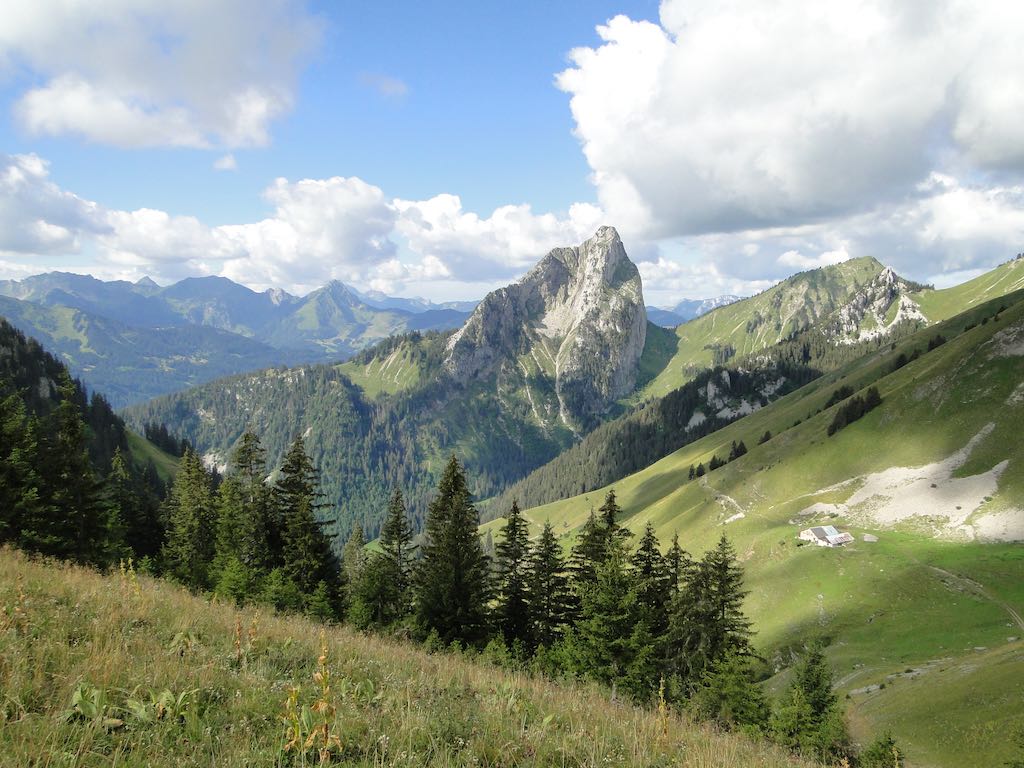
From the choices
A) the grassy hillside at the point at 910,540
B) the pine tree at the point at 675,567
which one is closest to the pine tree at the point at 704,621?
the pine tree at the point at 675,567

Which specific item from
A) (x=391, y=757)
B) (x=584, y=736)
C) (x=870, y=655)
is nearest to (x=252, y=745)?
(x=391, y=757)

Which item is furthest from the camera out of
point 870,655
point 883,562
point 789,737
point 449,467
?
point 883,562

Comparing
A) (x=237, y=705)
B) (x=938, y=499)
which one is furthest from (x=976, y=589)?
(x=237, y=705)

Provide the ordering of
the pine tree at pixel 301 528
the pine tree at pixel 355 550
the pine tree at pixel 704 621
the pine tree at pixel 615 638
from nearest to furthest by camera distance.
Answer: the pine tree at pixel 615 638, the pine tree at pixel 704 621, the pine tree at pixel 301 528, the pine tree at pixel 355 550

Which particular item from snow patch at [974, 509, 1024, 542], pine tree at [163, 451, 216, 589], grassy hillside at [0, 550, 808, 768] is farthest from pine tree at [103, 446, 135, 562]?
snow patch at [974, 509, 1024, 542]

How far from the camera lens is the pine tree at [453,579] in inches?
1220

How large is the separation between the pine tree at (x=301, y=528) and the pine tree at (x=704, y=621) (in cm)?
2389

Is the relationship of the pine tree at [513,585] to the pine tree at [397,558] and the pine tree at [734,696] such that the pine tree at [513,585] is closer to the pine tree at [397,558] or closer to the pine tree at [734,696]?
the pine tree at [397,558]

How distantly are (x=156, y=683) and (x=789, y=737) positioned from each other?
3040 centimetres

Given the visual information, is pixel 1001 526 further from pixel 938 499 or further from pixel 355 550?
pixel 355 550

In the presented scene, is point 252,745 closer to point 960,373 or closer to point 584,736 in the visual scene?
point 584,736

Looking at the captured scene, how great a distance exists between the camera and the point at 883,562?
192ft

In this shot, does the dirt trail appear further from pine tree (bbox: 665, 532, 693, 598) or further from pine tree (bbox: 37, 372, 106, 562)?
pine tree (bbox: 37, 372, 106, 562)

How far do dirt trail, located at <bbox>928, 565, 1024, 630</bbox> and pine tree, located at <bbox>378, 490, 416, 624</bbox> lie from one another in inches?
2006
